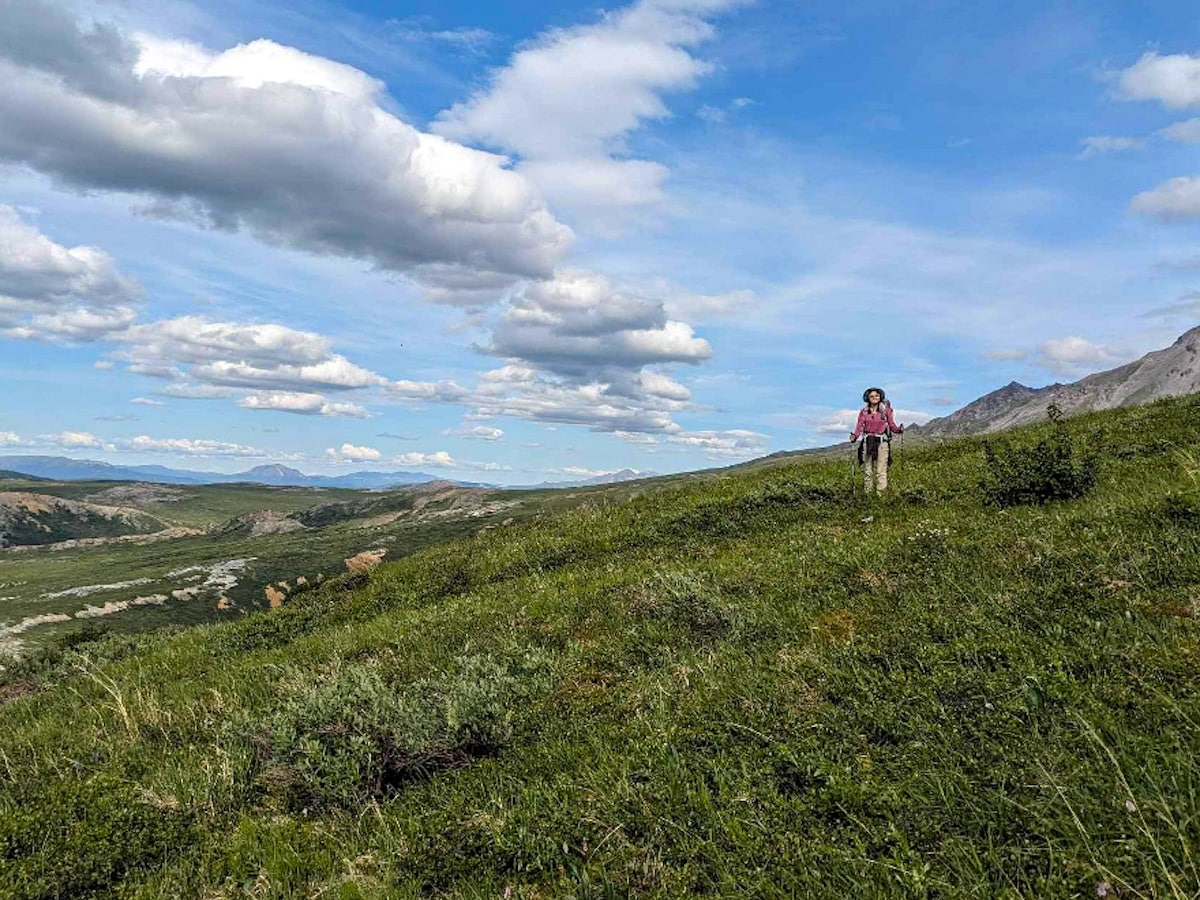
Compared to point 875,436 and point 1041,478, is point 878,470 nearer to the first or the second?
point 875,436

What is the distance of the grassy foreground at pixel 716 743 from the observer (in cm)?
459

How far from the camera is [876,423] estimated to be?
18.6 meters

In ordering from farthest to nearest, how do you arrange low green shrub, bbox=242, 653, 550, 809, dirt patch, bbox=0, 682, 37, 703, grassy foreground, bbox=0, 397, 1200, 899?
dirt patch, bbox=0, 682, 37, 703, low green shrub, bbox=242, 653, 550, 809, grassy foreground, bbox=0, 397, 1200, 899

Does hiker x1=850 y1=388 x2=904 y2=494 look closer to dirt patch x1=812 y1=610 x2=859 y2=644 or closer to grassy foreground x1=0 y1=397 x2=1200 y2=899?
grassy foreground x1=0 y1=397 x2=1200 y2=899

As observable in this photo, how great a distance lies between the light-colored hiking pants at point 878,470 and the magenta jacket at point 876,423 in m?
0.42

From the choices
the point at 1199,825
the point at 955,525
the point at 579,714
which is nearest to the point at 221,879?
the point at 579,714

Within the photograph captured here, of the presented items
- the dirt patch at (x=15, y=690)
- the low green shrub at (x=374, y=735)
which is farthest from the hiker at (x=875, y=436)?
the dirt patch at (x=15, y=690)

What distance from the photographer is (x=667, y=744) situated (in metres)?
6.42

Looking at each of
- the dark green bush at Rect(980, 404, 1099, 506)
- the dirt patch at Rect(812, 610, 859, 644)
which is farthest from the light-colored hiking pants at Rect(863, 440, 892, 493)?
the dirt patch at Rect(812, 610, 859, 644)

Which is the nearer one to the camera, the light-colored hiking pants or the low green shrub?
the low green shrub

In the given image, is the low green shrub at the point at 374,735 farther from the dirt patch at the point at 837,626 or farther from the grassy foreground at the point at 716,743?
the dirt patch at the point at 837,626

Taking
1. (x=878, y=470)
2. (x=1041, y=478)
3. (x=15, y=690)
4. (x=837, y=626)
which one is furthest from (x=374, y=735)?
(x=15, y=690)

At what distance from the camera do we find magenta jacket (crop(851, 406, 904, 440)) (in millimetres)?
18500

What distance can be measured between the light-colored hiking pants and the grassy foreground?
4.73 m
